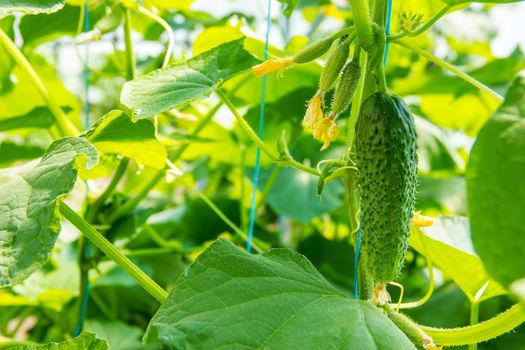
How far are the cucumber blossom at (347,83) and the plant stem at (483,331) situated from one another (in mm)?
233

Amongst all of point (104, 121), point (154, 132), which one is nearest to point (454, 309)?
point (154, 132)

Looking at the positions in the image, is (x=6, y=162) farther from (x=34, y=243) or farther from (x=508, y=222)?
(x=508, y=222)

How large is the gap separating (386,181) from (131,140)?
1.10 ft

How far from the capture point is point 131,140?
855mm

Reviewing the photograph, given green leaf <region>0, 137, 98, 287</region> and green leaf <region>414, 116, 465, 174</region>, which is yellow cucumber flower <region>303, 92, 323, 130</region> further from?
green leaf <region>414, 116, 465, 174</region>

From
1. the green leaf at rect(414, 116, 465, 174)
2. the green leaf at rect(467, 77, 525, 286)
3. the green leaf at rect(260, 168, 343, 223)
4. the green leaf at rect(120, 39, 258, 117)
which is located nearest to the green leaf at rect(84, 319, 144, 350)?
the green leaf at rect(260, 168, 343, 223)

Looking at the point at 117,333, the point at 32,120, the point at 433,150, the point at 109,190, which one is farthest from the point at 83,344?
the point at 433,150

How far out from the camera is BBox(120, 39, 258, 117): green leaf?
2.32 feet

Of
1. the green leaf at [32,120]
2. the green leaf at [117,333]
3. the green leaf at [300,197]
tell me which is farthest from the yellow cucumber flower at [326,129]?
the green leaf at [117,333]

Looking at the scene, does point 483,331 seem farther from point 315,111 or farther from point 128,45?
point 128,45

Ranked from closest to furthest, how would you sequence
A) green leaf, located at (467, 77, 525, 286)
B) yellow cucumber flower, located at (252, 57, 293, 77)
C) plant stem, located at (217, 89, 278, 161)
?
1. green leaf, located at (467, 77, 525, 286)
2. yellow cucumber flower, located at (252, 57, 293, 77)
3. plant stem, located at (217, 89, 278, 161)

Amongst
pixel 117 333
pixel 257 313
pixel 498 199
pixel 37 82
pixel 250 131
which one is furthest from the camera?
pixel 117 333

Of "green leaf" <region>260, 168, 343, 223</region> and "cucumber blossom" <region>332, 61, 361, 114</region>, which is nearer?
"cucumber blossom" <region>332, 61, 361, 114</region>

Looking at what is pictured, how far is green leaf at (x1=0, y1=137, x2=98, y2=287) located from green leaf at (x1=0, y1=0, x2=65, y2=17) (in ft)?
0.56
